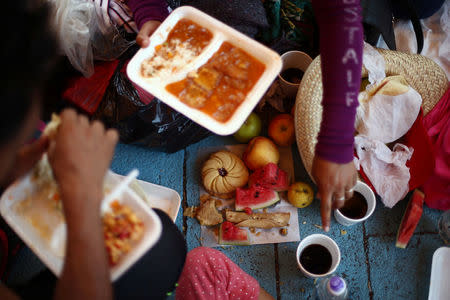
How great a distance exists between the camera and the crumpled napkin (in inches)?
66.3

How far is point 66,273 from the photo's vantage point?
0.75 meters

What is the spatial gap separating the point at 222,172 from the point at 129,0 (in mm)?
Result: 902

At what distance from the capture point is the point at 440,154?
167cm

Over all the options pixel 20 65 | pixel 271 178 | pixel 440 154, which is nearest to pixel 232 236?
pixel 271 178

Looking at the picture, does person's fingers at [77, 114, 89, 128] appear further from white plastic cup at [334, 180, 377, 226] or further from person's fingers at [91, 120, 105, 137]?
white plastic cup at [334, 180, 377, 226]

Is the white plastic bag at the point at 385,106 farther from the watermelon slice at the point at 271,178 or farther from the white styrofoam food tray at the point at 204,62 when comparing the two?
the white styrofoam food tray at the point at 204,62

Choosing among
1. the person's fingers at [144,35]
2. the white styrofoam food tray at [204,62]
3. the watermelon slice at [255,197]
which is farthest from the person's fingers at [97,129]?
the watermelon slice at [255,197]

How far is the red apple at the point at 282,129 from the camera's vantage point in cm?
184

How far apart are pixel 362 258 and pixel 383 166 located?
0.46 meters

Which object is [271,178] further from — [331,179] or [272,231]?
[331,179]

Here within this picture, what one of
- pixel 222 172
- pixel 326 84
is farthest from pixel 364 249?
pixel 326 84

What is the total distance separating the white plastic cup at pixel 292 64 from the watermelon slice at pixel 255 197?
1.77ft

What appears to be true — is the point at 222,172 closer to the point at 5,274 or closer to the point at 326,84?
the point at 326,84

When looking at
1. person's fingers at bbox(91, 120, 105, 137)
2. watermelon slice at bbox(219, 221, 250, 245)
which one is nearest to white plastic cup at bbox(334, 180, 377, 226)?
watermelon slice at bbox(219, 221, 250, 245)
